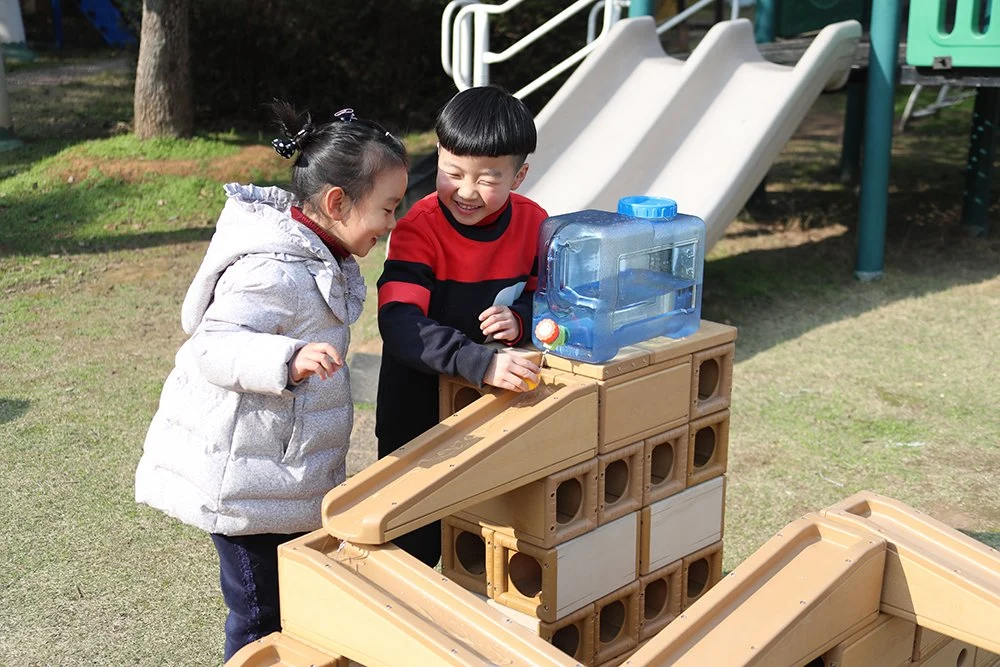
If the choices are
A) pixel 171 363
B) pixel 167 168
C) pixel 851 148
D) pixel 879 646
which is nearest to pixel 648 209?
pixel 879 646

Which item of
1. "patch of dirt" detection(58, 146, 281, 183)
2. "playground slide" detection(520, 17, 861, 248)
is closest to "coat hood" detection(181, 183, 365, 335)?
"playground slide" detection(520, 17, 861, 248)

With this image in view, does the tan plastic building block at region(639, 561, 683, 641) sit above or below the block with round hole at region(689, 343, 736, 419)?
below

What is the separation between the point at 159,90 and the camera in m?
9.57

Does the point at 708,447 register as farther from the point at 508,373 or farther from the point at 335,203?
the point at 335,203

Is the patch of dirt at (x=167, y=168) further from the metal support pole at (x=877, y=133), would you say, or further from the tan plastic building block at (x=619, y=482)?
the tan plastic building block at (x=619, y=482)

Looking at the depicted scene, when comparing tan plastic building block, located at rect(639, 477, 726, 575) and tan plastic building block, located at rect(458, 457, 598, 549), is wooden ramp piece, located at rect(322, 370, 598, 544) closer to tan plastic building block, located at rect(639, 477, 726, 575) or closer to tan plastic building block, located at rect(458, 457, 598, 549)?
tan plastic building block, located at rect(458, 457, 598, 549)

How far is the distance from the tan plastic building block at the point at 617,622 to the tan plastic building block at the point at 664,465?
231 mm

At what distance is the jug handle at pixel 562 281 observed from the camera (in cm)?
274

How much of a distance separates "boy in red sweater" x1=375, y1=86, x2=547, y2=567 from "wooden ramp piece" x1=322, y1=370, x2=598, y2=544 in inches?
2.9

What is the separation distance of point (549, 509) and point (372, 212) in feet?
2.47

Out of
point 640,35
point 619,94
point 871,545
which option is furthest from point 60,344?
point 871,545

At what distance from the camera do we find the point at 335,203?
2.46m

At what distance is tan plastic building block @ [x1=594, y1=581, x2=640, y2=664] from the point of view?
274cm

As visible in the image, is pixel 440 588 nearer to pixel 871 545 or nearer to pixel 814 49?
pixel 871 545
